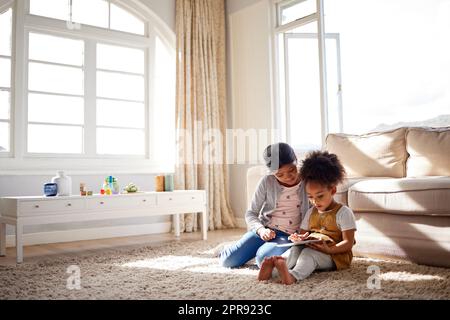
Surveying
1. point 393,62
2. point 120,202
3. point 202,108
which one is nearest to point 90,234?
point 120,202

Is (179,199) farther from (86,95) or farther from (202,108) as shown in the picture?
(86,95)

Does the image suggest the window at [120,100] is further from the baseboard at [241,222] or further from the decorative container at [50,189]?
the baseboard at [241,222]

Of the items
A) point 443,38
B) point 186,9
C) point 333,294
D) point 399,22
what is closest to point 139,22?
point 186,9

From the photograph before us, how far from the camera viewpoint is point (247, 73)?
14.0ft

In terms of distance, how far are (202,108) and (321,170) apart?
8.06ft

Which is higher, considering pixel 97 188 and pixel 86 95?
pixel 86 95

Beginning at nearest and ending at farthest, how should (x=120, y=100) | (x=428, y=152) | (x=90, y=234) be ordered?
1. (x=428, y=152)
2. (x=90, y=234)
3. (x=120, y=100)

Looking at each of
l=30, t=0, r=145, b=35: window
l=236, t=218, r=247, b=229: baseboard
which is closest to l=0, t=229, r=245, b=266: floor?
l=236, t=218, r=247, b=229: baseboard

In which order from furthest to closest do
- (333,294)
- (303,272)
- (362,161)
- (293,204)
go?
1. (362,161)
2. (293,204)
3. (303,272)
4. (333,294)

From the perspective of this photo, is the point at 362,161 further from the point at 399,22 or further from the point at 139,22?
the point at 139,22

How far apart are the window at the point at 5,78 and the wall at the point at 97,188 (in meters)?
0.31

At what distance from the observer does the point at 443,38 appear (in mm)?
3045

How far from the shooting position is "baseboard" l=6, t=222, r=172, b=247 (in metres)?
3.26
